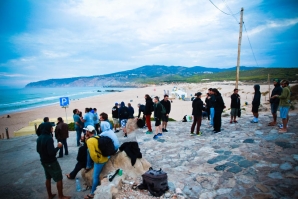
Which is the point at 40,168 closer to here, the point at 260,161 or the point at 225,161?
the point at 225,161

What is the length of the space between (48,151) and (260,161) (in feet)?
19.9

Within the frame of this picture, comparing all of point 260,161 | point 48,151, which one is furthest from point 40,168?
point 260,161

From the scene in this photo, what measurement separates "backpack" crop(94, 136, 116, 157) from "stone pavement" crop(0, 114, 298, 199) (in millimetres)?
1795

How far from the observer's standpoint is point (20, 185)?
528 cm

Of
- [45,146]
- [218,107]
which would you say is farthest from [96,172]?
[218,107]

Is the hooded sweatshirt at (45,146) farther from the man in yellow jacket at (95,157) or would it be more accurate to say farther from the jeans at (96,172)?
the jeans at (96,172)

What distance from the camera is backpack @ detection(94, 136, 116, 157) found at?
4.04m

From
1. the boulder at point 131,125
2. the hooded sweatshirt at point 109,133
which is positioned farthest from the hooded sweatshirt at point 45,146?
the boulder at point 131,125

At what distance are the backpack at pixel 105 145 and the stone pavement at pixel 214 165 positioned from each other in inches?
70.7

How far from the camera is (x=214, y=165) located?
5008mm

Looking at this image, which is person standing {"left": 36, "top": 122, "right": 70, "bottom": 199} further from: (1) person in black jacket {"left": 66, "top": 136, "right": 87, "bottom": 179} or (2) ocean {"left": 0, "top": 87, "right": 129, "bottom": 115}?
(2) ocean {"left": 0, "top": 87, "right": 129, "bottom": 115}

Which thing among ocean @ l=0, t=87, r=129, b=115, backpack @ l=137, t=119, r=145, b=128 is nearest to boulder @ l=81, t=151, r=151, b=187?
backpack @ l=137, t=119, r=145, b=128

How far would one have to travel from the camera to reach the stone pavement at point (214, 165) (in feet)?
12.6

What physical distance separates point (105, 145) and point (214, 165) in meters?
3.44
